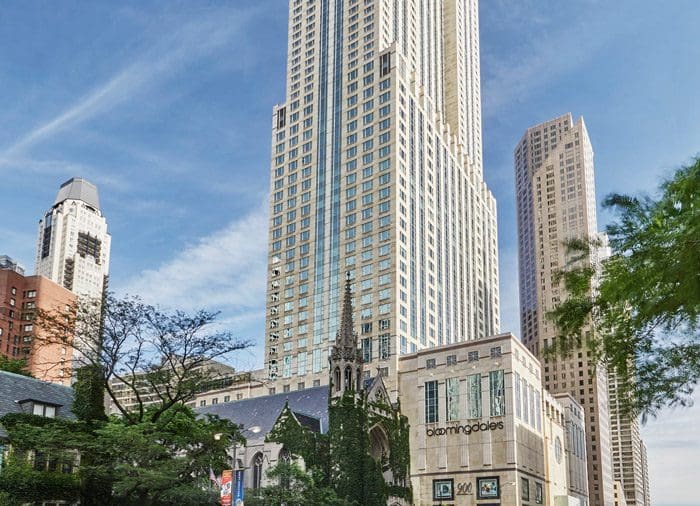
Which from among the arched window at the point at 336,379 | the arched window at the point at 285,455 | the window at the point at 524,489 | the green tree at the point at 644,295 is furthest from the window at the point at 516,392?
the green tree at the point at 644,295

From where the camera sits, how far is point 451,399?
113 m

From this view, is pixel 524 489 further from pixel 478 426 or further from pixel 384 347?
pixel 384 347

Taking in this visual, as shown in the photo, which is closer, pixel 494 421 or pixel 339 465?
pixel 339 465

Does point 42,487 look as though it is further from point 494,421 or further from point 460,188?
point 460,188

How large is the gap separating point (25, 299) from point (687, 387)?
594ft

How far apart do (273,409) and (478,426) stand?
97.9 feet

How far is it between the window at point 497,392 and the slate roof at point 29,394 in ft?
195

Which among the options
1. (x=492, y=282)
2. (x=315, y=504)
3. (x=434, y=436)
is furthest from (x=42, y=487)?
(x=492, y=282)

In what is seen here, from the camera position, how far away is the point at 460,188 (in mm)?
182000

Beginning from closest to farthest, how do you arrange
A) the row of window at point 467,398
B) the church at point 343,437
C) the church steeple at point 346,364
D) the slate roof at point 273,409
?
the church at point 343,437
the church steeple at point 346,364
the slate roof at point 273,409
the row of window at point 467,398

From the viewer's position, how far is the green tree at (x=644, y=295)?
16844 millimetres

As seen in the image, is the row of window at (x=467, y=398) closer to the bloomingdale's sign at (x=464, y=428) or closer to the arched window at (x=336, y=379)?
the bloomingdale's sign at (x=464, y=428)

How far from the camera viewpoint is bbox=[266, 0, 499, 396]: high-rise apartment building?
14612 cm

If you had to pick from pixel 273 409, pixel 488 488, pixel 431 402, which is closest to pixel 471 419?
pixel 431 402
